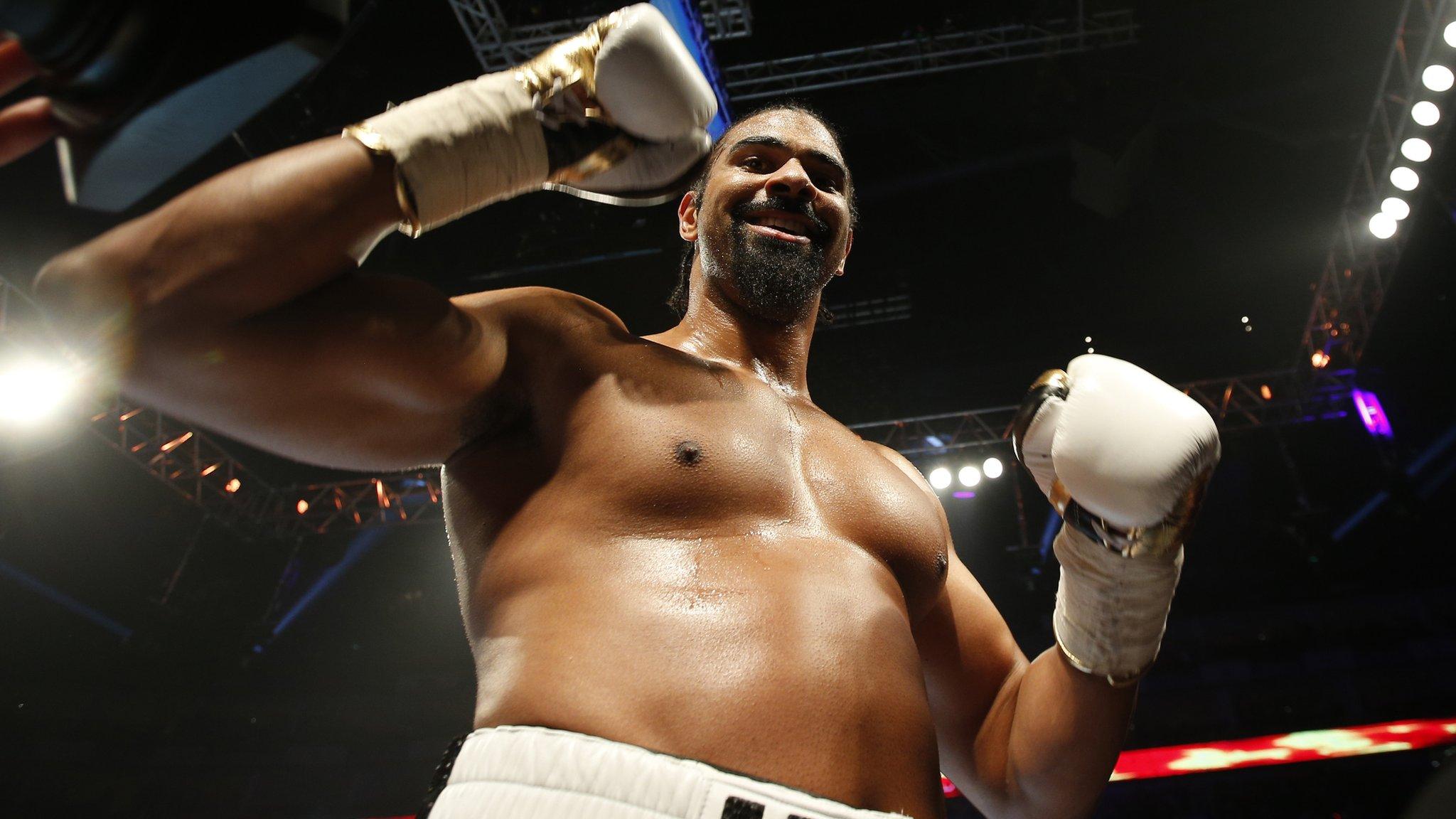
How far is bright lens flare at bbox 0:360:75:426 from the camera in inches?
183

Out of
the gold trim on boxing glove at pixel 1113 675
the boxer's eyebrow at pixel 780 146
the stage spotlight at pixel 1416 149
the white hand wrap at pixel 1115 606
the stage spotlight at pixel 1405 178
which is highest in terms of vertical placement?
the boxer's eyebrow at pixel 780 146

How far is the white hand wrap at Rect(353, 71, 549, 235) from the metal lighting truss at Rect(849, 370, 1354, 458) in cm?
478

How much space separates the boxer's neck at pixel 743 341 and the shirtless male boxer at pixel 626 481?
10 centimetres

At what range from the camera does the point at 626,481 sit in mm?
1146

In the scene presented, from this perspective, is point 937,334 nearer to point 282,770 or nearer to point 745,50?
point 745,50

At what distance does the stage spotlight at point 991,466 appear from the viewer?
6.41 meters

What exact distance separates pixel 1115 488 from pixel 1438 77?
16.9 feet

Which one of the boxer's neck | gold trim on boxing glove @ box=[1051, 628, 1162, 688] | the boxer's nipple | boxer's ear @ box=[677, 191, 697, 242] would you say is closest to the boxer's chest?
the boxer's nipple

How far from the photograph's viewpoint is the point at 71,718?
264 inches

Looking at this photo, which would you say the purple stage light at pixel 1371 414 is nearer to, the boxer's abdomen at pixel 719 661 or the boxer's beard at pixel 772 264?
the boxer's beard at pixel 772 264

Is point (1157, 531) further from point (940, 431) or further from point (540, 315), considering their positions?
point (940, 431)

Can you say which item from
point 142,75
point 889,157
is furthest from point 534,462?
point 889,157

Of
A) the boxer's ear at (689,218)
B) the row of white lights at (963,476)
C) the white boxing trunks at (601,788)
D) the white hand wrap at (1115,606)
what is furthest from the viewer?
the row of white lights at (963,476)

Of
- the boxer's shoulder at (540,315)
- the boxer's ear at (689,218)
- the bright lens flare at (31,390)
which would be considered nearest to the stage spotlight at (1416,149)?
the boxer's ear at (689,218)
